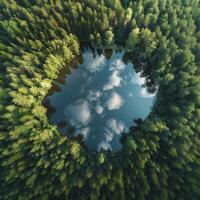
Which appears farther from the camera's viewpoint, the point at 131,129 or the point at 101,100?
the point at 101,100

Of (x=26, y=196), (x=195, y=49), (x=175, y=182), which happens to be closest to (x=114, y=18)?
A: (x=195, y=49)

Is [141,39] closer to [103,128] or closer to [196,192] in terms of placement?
[103,128]

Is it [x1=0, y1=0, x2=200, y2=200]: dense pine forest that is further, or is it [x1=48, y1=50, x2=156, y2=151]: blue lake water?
[x1=48, y1=50, x2=156, y2=151]: blue lake water

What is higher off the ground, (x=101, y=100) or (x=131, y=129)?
(x=101, y=100)
